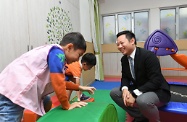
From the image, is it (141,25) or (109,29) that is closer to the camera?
(141,25)

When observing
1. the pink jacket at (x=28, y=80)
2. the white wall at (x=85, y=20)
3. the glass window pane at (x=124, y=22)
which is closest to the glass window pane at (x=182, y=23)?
the glass window pane at (x=124, y=22)

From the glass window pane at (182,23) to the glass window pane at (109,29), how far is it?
6.55 feet

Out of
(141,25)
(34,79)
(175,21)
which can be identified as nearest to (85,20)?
(141,25)

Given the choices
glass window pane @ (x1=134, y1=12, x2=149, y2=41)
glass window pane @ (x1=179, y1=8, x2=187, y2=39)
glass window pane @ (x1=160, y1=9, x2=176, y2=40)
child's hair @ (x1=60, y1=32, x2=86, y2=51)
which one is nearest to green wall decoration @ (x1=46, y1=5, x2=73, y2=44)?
child's hair @ (x1=60, y1=32, x2=86, y2=51)

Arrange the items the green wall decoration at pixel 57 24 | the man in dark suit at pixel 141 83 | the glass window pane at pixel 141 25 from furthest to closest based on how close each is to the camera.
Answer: the glass window pane at pixel 141 25, the green wall decoration at pixel 57 24, the man in dark suit at pixel 141 83

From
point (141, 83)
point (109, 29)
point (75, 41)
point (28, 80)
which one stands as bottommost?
point (141, 83)

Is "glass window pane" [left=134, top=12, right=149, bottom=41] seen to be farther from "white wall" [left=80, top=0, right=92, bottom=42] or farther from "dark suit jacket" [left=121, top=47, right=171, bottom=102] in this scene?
"dark suit jacket" [left=121, top=47, right=171, bottom=102]

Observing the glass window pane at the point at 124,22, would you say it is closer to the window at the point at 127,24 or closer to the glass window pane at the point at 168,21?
the window at the point at 127,24

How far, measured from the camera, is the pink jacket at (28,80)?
982 millimetres

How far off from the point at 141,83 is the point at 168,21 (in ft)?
12.7

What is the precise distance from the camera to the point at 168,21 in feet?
15.7

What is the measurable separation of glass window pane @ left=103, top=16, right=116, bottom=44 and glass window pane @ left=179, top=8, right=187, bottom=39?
200 centimetres

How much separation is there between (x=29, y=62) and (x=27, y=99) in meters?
0.24

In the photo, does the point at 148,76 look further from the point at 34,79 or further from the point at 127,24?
the point at 127,24
